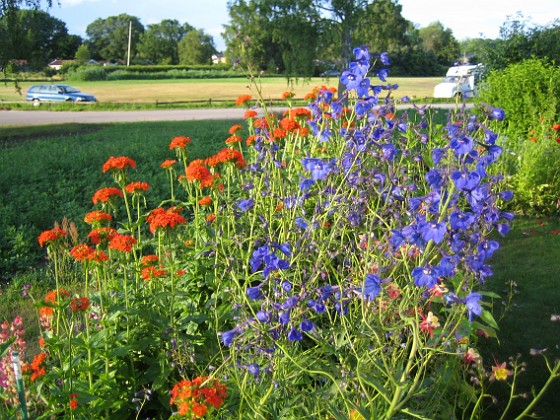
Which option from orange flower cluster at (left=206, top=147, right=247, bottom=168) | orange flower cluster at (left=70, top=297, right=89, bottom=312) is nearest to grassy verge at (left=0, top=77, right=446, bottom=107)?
orange flower cluster at (left=206, top=147, right=247, bottom=168)

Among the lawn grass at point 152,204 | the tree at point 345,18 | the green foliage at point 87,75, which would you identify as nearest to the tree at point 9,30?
the lawn grass at point 152,204

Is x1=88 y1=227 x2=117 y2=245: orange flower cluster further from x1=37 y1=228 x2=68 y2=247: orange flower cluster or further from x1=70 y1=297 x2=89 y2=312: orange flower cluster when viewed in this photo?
x1=70 y1=297 x2=89 y2=312: orange flower cluster

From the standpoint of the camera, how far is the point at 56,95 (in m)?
25.0

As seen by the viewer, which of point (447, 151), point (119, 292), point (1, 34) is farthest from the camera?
point (1, 34)

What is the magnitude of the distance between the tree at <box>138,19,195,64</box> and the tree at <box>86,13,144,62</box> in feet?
6.95

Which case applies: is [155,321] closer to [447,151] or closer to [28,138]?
[447,151]

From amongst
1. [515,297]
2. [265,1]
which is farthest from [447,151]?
[265,1]

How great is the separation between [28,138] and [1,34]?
2165 millimetres

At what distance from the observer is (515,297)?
420 centimetres

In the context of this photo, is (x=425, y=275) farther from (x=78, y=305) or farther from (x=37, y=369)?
(x=37, y=369)

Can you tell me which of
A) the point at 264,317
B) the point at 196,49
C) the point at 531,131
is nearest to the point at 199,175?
the point at 264,317

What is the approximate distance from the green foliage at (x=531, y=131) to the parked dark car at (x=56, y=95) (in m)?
20.1

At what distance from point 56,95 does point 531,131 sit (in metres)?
22.5

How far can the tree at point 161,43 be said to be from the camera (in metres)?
77.2
